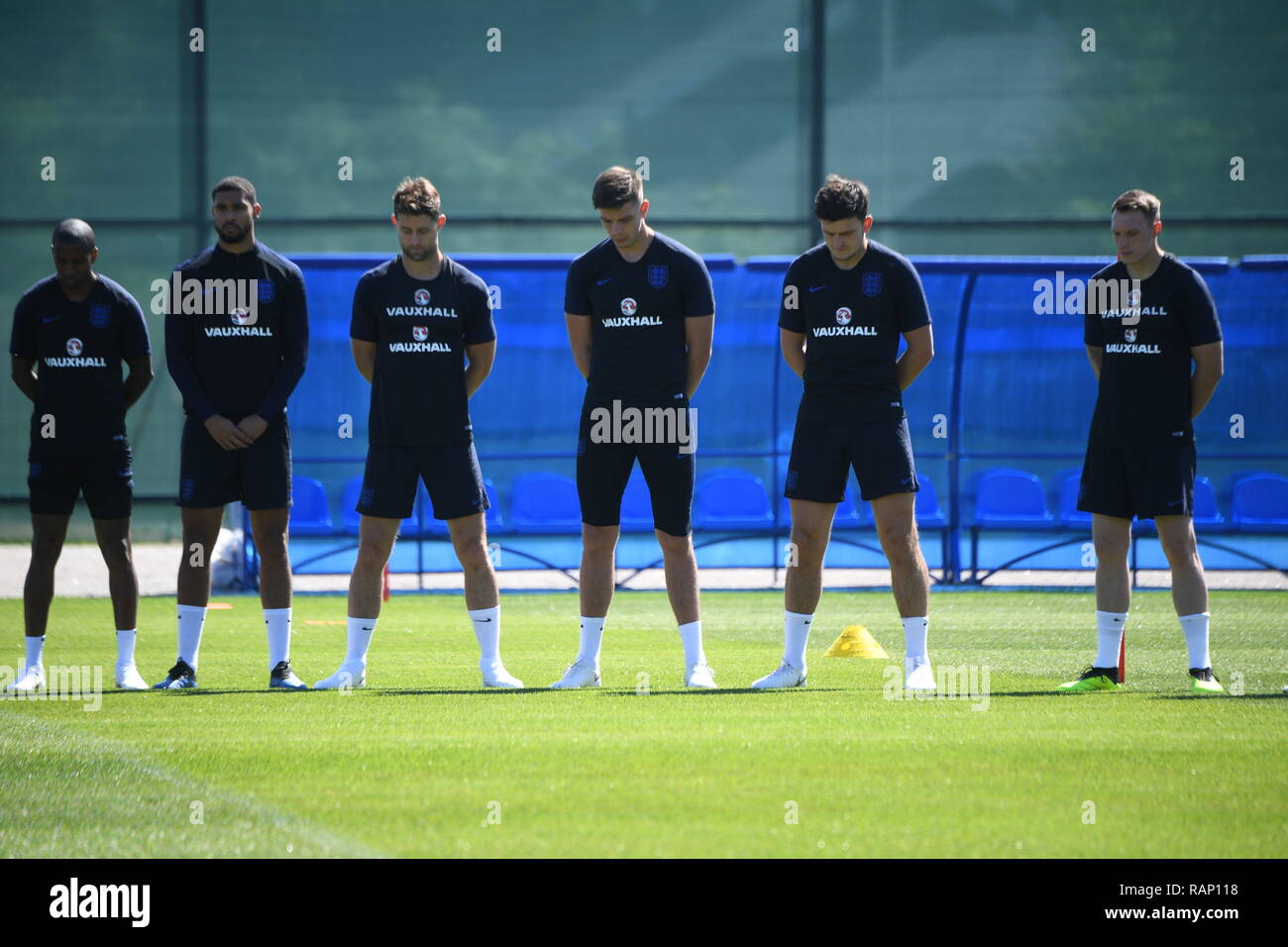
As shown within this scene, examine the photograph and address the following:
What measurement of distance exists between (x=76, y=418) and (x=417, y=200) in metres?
1.89

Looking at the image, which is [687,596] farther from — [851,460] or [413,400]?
[413,400]

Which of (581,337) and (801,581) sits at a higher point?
(581,337)

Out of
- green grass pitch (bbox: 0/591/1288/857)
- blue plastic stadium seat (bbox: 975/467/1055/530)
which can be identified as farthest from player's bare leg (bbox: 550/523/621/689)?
blue plastic stadium seat (bbox: 975/467/1055/530)

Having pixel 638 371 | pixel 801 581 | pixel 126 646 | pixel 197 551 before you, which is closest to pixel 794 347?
pixel 638 371

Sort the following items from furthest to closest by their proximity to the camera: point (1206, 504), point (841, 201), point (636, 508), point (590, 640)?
point (636, 508) → point (1206, 504) → point (590, 640) → point (841, 201)

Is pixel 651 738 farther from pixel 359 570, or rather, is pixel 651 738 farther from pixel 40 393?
pixel 40 393

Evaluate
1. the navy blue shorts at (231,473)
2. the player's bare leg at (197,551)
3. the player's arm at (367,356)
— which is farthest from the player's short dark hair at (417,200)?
the player's bare leg at (197,551)

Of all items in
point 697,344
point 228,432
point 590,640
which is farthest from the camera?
point 590,640

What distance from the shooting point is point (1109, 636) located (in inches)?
296

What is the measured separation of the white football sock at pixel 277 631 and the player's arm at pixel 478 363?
1.30 meters

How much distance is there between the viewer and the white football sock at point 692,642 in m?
7.61

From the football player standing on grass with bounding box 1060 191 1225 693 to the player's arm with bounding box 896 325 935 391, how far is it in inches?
31.4

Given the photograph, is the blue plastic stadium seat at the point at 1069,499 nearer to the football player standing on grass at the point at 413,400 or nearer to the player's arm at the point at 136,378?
the football player standing on grass at the point at 413,400
